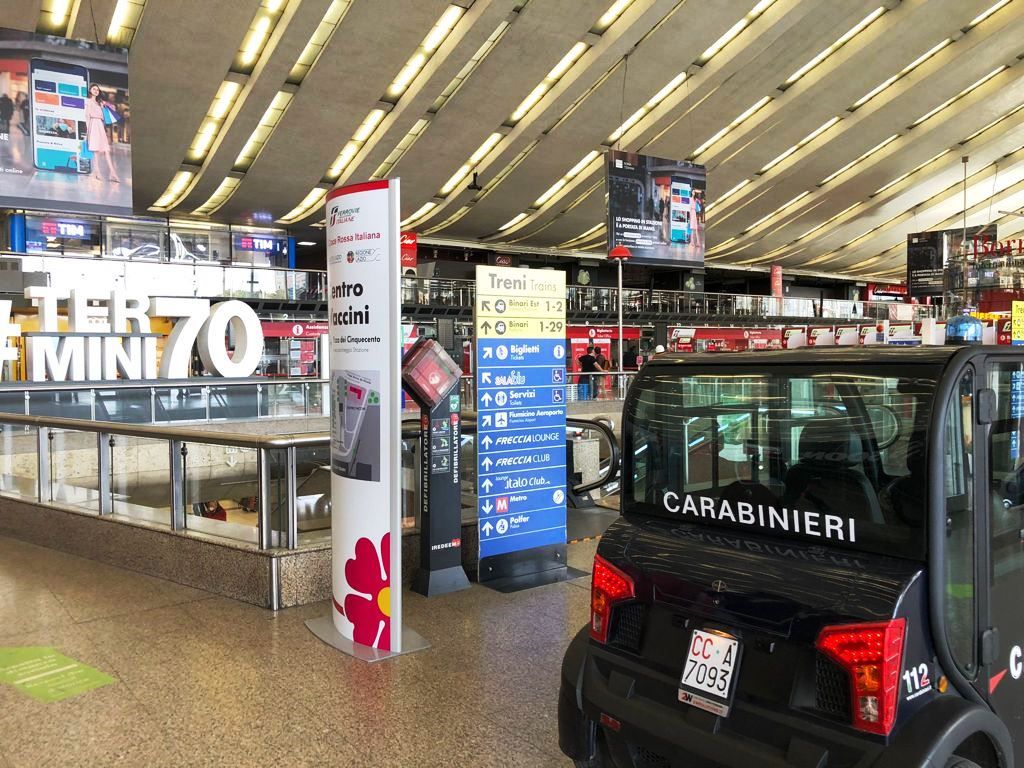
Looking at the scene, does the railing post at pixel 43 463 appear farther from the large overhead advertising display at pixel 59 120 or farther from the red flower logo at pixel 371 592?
the large overhead advertising display at pixel 59 120

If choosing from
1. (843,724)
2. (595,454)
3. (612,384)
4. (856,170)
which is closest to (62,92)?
(595,454)

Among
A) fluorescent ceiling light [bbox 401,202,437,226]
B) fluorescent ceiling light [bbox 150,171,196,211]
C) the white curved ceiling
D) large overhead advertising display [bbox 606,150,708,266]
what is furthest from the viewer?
fluorescent ceiling light [bbox 401,202,437,226]

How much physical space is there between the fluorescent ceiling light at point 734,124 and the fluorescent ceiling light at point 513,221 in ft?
22.6

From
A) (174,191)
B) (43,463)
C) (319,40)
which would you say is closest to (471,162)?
(319,40)

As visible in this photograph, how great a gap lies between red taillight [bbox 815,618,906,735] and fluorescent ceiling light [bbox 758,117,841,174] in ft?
94.7

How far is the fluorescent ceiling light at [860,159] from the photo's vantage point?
30425 millimetres

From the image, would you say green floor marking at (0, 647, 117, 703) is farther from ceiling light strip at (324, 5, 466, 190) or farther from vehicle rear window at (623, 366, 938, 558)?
ceiling light strip at (324, 5, 466, 190)

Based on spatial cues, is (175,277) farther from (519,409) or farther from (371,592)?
(371,592)

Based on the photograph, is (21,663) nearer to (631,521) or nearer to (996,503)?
(631,521)

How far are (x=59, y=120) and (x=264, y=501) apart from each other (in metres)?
7.98

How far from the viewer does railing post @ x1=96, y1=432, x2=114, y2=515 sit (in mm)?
6398

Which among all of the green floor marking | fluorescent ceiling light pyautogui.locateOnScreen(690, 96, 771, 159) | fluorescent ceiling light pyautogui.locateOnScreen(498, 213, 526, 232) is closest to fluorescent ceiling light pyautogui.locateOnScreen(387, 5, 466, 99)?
fluorescent ceiling light pyautogui.locateOnScreen(498, 213, 526, 232)

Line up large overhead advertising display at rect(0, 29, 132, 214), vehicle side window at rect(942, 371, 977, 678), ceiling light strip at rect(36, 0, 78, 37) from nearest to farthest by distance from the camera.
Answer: vehicle side window at rect(942, 371, 977, 678)
large overhead advertising display at rect(0, 29, 132, 214)
ceiling light strip at rect(36, 0, 78, 37)

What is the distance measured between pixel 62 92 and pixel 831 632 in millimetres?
11568
